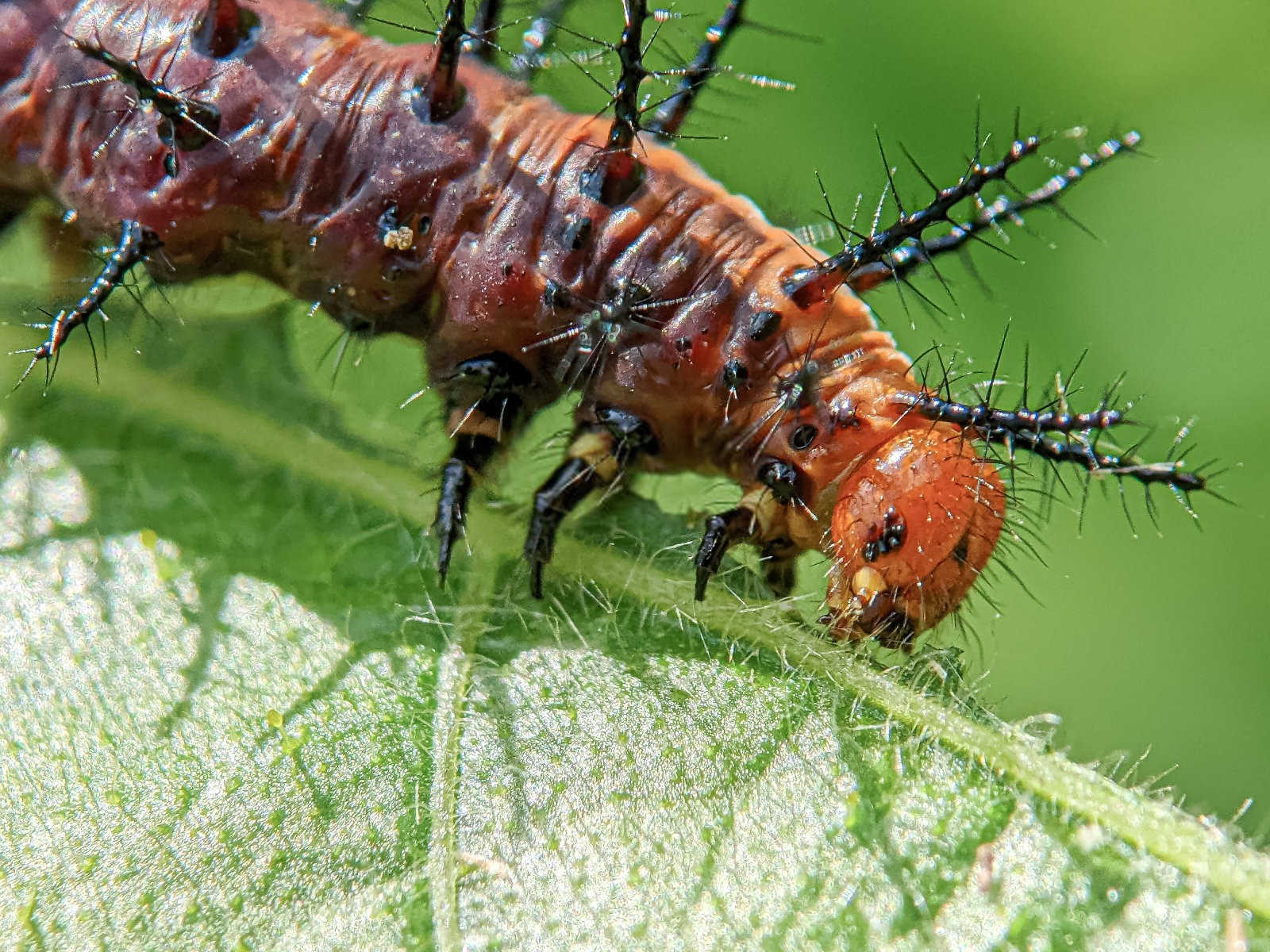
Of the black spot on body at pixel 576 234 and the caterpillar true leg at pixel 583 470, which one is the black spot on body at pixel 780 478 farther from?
the black spot on body at pixel 576 234

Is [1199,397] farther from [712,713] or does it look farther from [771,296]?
[712,713]

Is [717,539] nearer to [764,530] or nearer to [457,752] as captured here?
[764,530]

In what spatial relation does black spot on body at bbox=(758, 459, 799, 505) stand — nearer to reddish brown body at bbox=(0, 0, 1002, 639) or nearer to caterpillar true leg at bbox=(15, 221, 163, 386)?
reddish brown body at bbox=(0, 0, 1002, 639)

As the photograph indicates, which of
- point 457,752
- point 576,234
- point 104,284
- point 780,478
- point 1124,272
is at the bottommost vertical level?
point 457,752

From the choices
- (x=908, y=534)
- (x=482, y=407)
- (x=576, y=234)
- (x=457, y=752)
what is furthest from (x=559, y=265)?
(x=457, y=752)

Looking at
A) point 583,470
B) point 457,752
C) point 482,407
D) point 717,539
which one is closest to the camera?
point 457,752

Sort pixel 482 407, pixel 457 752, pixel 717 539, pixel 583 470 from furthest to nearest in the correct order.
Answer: pixel 482 407
pixel 583 470
pixel 717 539
pixel 457 752

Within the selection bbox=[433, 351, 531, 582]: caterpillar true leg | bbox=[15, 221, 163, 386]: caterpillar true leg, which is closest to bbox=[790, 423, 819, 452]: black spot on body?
bbox=[433, 351, 531, 582]: caterpillar true leg
